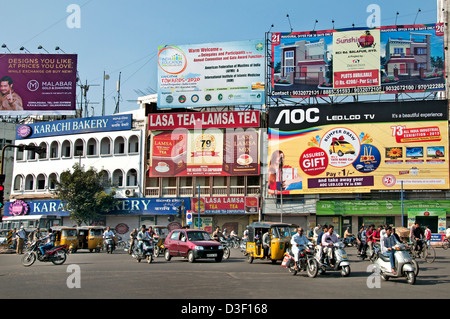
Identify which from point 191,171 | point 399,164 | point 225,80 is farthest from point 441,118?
point 191,171

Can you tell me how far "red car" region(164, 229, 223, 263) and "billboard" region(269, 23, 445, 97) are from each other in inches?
989

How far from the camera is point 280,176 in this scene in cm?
4719

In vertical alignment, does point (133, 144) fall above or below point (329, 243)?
above

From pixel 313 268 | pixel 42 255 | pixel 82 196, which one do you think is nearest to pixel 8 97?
pixel 82 196

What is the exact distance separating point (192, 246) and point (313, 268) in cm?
828

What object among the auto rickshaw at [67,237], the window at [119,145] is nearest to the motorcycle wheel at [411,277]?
the auto rickshaw at [67,237]

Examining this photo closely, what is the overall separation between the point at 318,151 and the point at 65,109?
25754 millimetres

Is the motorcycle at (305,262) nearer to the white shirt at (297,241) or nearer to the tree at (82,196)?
the white shirt at (297,241)

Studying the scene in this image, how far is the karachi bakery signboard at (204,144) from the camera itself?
1922 inches

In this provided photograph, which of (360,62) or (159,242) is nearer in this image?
(159,242)

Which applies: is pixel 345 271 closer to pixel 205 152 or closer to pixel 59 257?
pixel 59 257

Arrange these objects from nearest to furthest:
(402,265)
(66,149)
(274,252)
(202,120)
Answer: (402,265) < (274,252) < (202,120) < (66,149)
